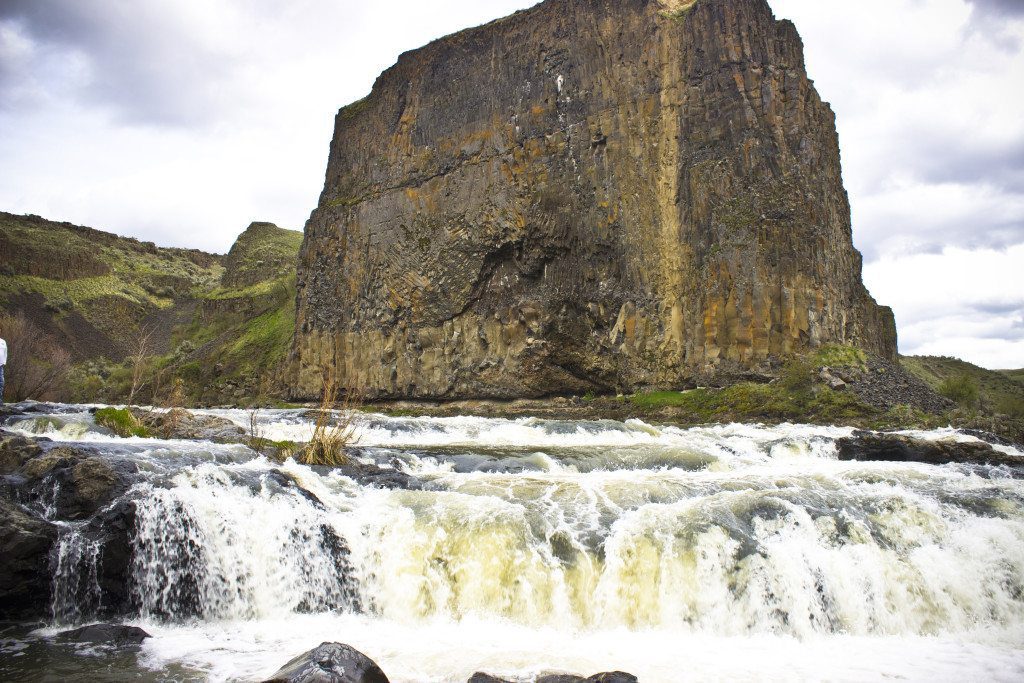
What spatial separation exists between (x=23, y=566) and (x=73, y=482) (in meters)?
1.57

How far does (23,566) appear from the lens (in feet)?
28.8

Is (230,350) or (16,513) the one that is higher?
(230,350)

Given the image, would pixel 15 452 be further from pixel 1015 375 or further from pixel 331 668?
pixel 1015 375

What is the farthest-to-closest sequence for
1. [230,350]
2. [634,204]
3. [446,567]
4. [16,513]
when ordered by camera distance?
[230,350], [634,204], [446,567], [16,513]

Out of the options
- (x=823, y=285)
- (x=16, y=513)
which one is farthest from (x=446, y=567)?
(x=823, y=285)

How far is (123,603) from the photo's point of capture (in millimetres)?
9188

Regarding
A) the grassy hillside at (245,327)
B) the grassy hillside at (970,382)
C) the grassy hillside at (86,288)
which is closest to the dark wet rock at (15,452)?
the grassy hillside at (970,382)

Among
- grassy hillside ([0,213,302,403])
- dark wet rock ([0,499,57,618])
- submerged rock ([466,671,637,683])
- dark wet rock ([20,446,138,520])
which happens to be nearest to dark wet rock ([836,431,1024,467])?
submerged rock ([466,671,637,683])

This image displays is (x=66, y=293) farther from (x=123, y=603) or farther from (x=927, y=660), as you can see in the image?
(x=927, y=660)

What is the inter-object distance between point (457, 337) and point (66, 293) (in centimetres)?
5901

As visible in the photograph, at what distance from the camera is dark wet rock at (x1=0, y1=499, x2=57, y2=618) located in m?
8.66

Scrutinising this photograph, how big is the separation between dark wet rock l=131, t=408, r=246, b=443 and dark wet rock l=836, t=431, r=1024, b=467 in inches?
618

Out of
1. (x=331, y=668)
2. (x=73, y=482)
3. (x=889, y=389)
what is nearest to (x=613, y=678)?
(x=331, y=668)

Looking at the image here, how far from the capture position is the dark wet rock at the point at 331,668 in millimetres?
6234
